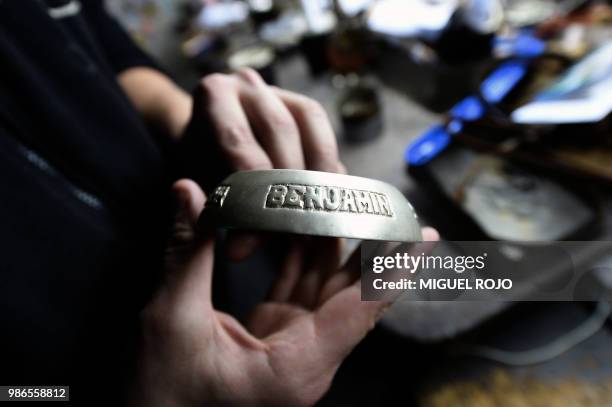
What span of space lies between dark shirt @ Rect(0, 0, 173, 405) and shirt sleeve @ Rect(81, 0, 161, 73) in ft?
0.44

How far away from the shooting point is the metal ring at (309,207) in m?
0.24

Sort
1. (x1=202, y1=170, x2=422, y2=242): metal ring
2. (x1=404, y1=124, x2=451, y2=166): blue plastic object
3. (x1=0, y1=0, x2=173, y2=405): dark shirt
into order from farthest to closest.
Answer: (x1=404, y1=124, x2=451, y2=166): blue plastic object < (x1=0, y1=0, x2=173, y2=405): dark shirt < (x1=202, y1=170, x2=422, y2=242): metal ring

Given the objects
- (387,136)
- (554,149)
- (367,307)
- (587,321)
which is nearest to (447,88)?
(387,136)

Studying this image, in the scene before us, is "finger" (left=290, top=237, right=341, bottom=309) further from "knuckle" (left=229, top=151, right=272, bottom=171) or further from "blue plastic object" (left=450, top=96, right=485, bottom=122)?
"blue plastic object" (left=450, top=96, right=485, bottom=122)

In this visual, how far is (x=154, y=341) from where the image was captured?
11.9 inches

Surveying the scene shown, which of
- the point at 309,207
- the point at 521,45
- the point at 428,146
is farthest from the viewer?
the point at 521,45

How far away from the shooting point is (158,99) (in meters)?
0.66

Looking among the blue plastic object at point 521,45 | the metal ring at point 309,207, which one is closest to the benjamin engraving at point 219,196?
the metal ring at point 309,207

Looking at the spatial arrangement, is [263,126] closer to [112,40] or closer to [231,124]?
[231,124]

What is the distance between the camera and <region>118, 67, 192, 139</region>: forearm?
0.64 m

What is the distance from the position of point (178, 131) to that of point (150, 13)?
41.6 inches

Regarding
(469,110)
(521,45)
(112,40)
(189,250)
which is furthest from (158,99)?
(521,45)

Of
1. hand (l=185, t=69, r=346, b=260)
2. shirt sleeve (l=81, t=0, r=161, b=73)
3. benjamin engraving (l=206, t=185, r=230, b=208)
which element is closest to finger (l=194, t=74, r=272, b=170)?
hand (l=185, t=69, r=346, b=260)

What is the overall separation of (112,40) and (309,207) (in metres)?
0.62
